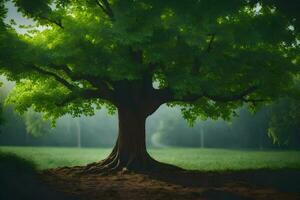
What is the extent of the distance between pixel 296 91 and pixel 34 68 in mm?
15634

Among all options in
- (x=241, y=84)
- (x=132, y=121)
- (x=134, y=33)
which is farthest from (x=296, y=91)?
(x=134, y=33)

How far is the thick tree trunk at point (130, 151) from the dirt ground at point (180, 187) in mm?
1588

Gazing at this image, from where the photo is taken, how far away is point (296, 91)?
80.4 ft

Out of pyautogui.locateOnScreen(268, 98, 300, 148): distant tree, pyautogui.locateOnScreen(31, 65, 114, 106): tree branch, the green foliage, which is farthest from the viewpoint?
pyautogui.locateOnScreen(268, 98, 300, 148): distant tree

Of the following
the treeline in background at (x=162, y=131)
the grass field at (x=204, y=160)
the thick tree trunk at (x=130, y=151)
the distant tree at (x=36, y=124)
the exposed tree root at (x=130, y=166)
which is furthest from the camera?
the treeline in background at (x=162, y=131)

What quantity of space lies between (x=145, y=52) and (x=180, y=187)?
7.73 m

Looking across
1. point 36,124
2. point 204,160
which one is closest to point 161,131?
point 36,124

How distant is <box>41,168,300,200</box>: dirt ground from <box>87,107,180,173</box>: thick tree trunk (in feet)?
5.21

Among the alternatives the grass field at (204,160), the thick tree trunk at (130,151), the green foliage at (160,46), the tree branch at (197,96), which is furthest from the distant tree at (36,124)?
the tree branch at (197,96)

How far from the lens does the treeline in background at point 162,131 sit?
72312 mm

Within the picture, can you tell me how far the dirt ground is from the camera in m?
12.9

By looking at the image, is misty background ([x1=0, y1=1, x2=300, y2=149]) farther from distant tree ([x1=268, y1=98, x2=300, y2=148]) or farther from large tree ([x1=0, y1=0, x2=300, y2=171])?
large tree ([x1=0, y1=0, x2=300, y2=171])

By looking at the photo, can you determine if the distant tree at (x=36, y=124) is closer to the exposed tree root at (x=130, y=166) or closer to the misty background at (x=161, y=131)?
Result: the misty background at (x=161, y=131)

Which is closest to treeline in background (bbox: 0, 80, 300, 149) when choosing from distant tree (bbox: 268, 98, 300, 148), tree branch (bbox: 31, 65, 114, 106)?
distant tree (bbox: 268, 98, 300, 148)
